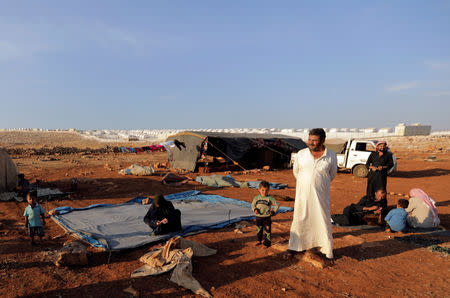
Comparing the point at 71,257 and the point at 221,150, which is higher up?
the point at 221,150

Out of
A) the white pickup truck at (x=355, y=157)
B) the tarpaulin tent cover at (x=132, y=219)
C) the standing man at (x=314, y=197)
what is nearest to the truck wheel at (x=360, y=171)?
the white pickup truck at (x=355, y=157)

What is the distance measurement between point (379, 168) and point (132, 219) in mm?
6180

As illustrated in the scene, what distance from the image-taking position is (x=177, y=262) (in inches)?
154

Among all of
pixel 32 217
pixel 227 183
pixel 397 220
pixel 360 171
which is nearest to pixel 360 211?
pixel 397 220

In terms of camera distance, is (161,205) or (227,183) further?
(227,183)

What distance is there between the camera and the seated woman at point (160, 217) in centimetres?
505

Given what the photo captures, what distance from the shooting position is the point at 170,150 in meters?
17.2

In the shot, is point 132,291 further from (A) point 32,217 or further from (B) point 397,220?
(B) point 397,220

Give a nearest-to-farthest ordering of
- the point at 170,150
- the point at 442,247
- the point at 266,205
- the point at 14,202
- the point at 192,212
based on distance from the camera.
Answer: the point at 266,205, the point at 442,247, the point at 192,212, the point at 14,202, the point at 170,150

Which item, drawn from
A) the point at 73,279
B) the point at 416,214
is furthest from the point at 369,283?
the point at 73,279

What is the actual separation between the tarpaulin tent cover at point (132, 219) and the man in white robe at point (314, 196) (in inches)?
93.0

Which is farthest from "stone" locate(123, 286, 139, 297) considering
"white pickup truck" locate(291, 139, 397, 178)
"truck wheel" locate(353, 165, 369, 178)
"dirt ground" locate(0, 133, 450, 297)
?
"truck wheel" locate(353, 165, 369, 178)

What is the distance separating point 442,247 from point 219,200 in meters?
5.66

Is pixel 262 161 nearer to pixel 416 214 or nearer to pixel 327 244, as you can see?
pixel 416 214
